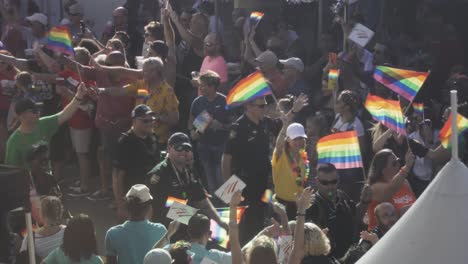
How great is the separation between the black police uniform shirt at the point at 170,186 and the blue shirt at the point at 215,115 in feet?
6.75

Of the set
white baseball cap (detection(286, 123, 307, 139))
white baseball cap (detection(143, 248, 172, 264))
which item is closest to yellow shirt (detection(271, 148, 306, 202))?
white baseball cap (detection(286, 123, 307, 139))

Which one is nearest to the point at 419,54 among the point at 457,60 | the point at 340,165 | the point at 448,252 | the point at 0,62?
the point at 457,60

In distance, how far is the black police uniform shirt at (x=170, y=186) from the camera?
25.5 feet

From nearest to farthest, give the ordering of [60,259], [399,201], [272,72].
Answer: [60,259] < [399,201] < [272,72]

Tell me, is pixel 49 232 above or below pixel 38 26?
below

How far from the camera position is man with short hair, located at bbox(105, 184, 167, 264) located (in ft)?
22.3

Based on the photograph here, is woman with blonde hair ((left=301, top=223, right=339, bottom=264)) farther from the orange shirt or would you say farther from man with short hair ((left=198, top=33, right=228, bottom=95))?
man with short hair ((left=198, top=33, right=228, bottom=95))

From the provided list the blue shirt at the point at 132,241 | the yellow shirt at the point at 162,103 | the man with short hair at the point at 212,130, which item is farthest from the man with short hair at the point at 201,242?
the yellow shirt at the point at 162,103

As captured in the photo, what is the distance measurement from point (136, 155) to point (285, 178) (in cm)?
133

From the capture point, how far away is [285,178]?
Result: 27.8 ft

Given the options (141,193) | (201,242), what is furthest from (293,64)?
(201,242)

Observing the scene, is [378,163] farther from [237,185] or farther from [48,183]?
[48,183]

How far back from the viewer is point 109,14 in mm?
14742

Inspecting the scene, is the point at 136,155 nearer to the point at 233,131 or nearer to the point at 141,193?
the point at 233,131
